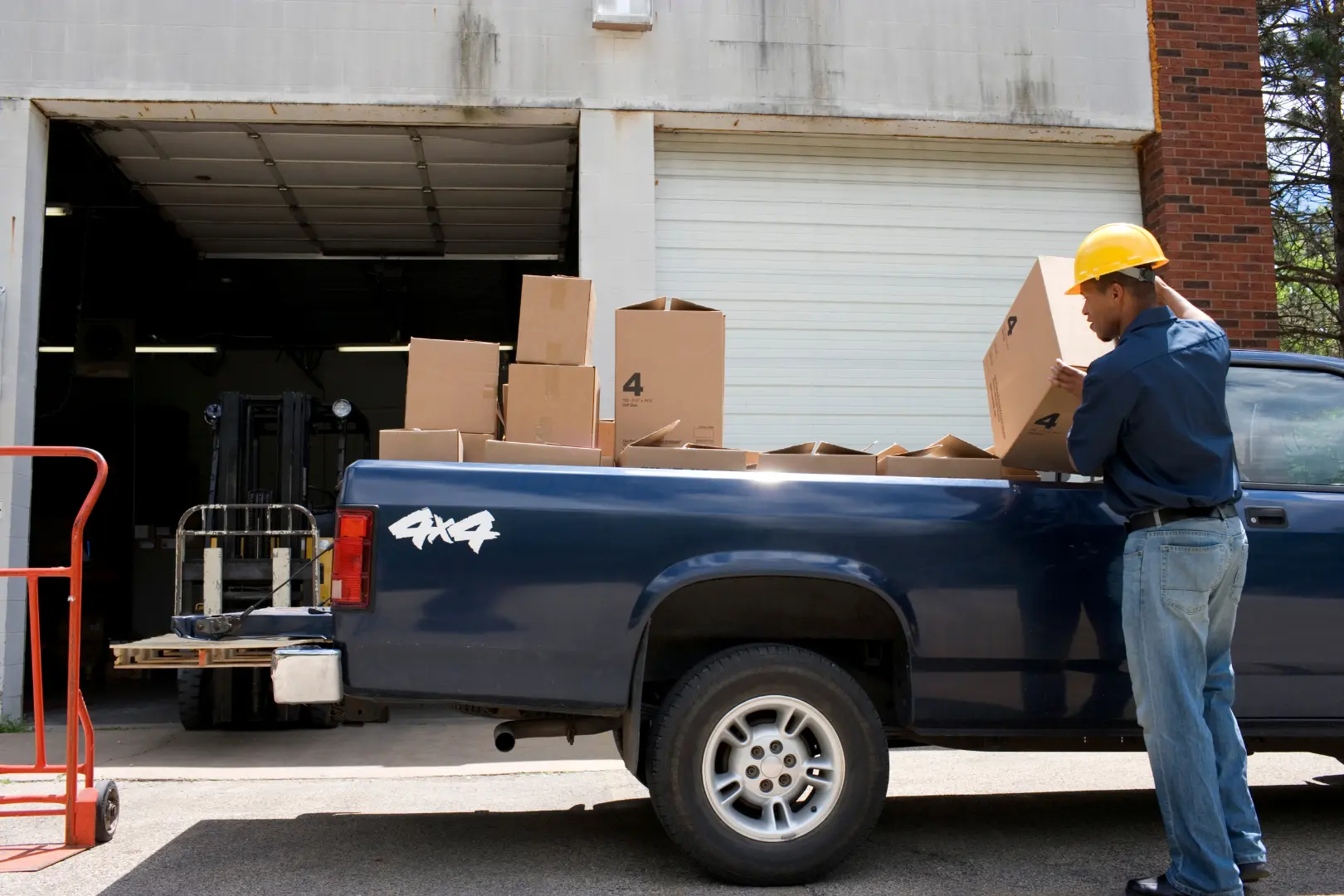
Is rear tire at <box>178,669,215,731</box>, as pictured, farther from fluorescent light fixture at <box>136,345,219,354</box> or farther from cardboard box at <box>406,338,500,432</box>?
fluorescent light fixture at <box>136,345,219,354</box>

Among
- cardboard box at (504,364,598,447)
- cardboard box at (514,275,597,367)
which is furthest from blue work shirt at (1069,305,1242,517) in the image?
cardboard box at (514,275,597,367)

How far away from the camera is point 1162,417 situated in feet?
12.1

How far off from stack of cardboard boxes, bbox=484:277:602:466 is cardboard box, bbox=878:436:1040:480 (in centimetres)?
115

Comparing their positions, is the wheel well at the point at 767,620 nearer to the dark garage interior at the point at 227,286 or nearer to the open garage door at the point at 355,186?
the dark garage interior at the point at 227,286

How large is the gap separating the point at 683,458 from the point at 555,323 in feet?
2.84

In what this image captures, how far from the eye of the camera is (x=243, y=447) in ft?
28.6

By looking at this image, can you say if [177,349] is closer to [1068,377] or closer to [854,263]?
[854,263]

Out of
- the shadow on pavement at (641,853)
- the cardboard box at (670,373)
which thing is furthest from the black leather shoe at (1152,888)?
the cardboard box at (670,373)

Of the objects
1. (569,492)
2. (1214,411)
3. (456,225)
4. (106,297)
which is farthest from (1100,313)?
(106,297)

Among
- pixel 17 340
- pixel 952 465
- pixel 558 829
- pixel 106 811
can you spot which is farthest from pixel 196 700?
pixel 952 465

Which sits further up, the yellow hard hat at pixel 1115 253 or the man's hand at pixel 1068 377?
the yellow hard hat at pixel 1115 253

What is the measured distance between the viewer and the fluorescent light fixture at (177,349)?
16.8m

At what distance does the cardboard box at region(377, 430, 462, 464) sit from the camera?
4.18 meters

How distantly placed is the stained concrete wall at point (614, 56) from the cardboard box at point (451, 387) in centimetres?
472
